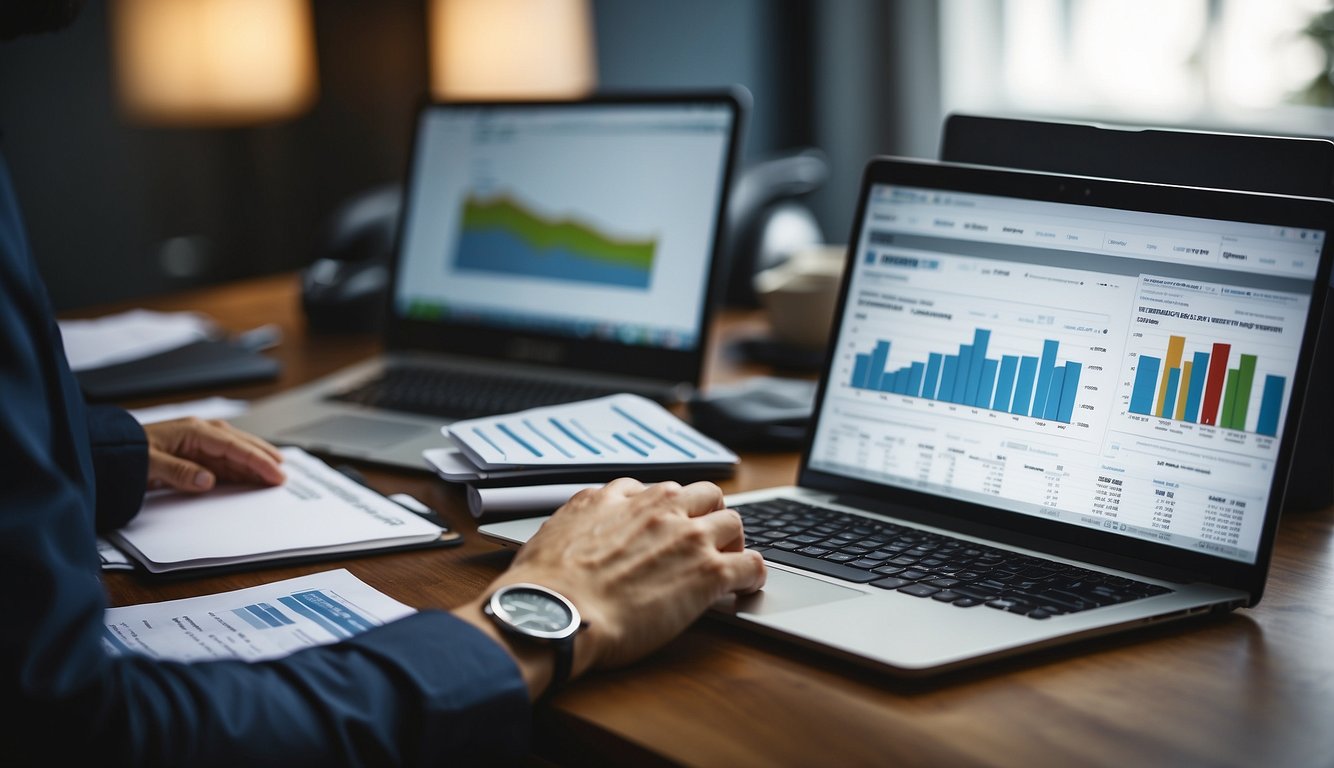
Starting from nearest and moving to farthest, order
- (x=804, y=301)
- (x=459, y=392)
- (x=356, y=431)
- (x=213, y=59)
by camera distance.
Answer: (x=356, y=431), (x=459, y=392), (x=804, y=301), (x=213, y=59)

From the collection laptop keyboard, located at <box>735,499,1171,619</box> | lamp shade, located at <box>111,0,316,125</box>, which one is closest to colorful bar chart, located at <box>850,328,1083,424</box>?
laptop keyboard, located at <box>735,499,1171,619</box>

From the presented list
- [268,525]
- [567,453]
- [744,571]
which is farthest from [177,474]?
[744,571]

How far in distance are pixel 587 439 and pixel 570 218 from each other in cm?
48

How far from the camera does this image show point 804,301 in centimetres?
162

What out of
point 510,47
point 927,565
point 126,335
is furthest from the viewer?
point 510,47

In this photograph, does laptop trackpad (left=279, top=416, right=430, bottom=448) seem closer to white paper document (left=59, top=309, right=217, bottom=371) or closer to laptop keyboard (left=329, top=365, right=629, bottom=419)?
laptop keyboard (left=329, top=365, right=629, bottom=419)

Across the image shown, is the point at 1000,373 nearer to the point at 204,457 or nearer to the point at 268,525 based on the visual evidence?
the point at 268,525

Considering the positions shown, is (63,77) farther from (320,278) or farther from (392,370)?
(392,370)

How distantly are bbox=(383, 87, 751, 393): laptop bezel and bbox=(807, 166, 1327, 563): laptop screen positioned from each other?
0.37 metres

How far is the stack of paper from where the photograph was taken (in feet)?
3.42

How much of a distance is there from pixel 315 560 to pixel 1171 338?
2.20 ft

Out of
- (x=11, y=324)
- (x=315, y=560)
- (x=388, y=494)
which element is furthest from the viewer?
(x=388, y=494)

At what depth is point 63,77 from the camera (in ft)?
9.71

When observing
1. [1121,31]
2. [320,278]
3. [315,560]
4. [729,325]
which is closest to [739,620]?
[315,560]
